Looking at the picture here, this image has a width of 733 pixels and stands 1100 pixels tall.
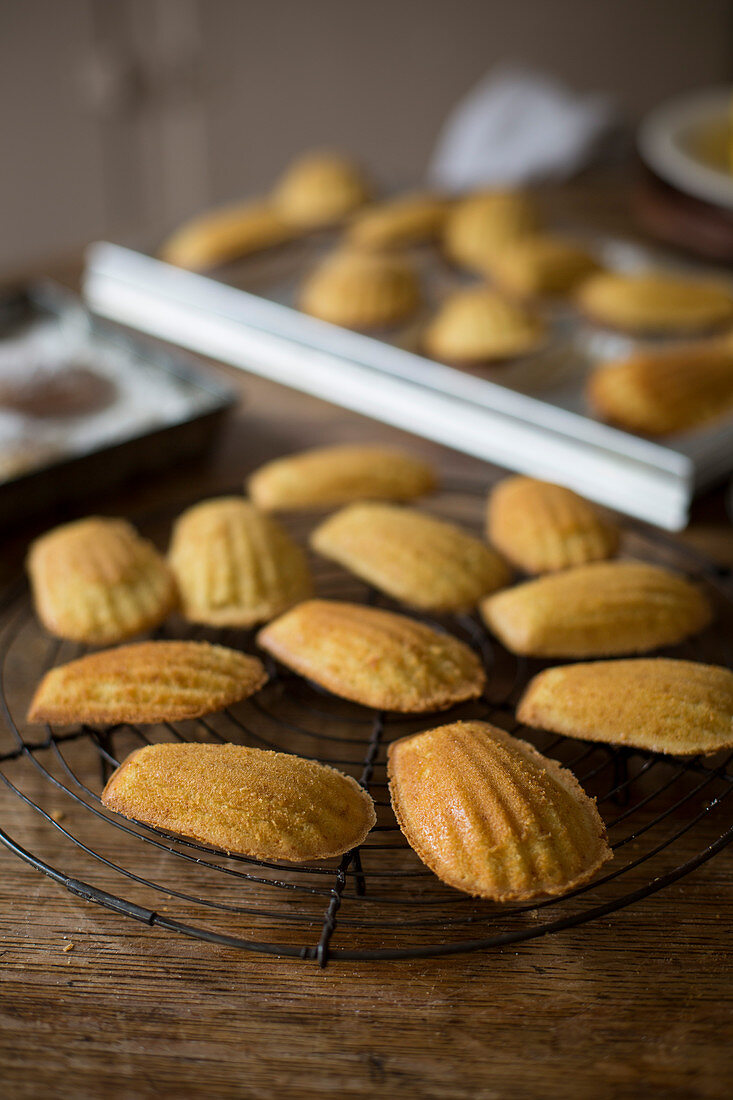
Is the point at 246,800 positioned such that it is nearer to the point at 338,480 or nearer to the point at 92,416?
the point at 338,480

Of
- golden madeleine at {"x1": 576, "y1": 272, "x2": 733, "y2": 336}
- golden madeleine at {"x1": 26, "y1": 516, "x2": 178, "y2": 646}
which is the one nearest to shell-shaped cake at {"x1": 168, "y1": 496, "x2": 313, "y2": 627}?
golden madeleine at {"x1": 26, "y1": 516, "x2": 178, "y2": 646}

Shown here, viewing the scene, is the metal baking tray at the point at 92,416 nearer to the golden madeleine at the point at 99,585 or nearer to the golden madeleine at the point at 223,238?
the golden madeleine at the point at 99,585

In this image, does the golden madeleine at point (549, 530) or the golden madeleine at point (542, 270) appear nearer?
the golden madeleine at point (549, 530)

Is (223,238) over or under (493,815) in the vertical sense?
over

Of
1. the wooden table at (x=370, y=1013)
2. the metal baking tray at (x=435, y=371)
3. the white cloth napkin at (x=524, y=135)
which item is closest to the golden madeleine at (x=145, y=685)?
the wooden table at (x=370, y=1013)

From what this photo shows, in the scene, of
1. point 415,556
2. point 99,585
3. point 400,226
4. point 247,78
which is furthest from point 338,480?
point 247,78

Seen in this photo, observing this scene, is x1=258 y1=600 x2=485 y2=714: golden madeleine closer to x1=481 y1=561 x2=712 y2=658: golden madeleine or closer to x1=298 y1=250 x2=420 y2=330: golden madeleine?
x1=481 y1=561 x2=712 y2=658: golden madeleine

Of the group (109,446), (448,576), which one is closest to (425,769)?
(448,576)
